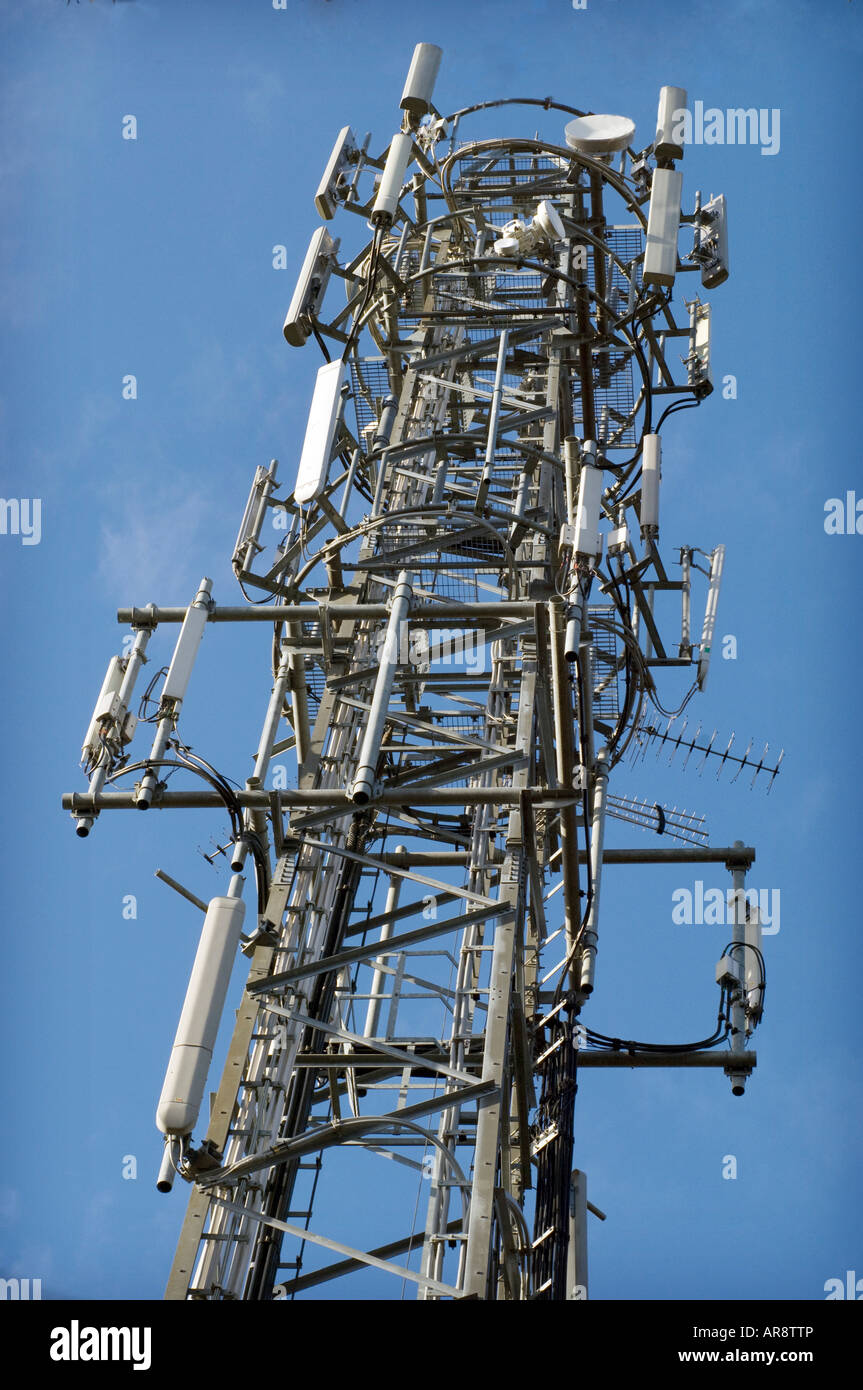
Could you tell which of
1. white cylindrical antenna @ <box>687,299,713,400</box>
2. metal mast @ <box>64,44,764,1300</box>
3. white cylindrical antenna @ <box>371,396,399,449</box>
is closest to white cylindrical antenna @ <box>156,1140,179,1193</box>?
metal mast @ <box>64,44,764,1300</box>

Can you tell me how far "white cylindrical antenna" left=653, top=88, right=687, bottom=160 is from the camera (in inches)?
928

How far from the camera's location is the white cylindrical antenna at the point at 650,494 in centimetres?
Result: 2327

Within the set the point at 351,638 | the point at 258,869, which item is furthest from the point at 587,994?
the point at 351,638

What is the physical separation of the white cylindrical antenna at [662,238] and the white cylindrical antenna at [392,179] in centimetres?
307

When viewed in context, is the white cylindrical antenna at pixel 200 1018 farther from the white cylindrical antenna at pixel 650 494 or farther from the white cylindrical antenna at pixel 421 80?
the white cylindrical antenna at pixel 421 80

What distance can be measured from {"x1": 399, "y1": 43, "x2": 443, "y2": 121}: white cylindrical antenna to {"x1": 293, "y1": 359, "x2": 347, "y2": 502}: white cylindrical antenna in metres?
5.74

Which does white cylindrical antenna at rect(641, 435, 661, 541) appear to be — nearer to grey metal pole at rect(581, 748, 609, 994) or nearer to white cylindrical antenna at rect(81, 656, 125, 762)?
grey metal pole at rect(581, 748, 609, 994)

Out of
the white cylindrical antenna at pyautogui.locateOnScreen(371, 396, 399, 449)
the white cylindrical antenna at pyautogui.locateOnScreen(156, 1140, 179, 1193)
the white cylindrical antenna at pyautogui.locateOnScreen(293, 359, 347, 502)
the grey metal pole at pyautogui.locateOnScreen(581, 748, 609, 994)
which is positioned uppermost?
the white cylindrical antenna at pyautogui.locateOnScreen(371, 396, 399, 449)

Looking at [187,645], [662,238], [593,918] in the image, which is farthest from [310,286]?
[593,918]

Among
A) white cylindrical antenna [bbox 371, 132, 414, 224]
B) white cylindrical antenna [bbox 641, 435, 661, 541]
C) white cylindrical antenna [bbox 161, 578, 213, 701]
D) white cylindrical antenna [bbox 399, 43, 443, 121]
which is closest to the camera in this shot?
white cylindrical antenna [bbox 161, 578, 213, 701]

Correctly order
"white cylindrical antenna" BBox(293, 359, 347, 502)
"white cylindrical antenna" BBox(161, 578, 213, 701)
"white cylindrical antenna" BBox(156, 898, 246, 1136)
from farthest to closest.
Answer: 1. "white cylindrical antenna" BBox(293, 359, 347, 502)
2. "white cylindrical antenna" BBox(161, 578, 213, 701)
3. "white cylindrical antenna" BBox(156, 898, 246, 1136)

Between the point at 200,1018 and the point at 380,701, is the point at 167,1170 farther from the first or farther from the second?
the point at 380,701

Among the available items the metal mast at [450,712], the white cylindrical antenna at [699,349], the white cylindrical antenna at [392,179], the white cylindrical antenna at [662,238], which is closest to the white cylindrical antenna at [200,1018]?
the metal mast at [450,712]
